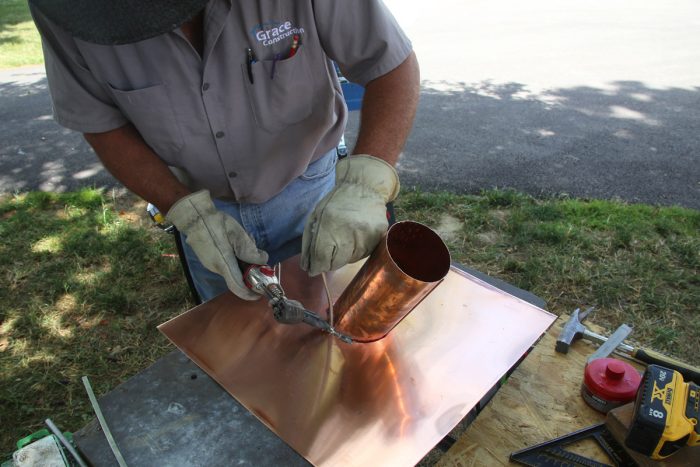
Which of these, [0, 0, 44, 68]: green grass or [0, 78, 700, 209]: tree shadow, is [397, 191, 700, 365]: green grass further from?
[0, 0, 44, 68]: green grass

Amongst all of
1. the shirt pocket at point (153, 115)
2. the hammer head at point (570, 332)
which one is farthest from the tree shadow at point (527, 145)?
the shirt pocket at point (153, 115)

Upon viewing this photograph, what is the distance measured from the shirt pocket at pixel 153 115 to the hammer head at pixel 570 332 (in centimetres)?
135

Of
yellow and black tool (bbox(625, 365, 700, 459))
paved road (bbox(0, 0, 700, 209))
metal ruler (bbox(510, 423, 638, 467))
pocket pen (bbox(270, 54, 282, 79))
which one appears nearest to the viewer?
yellow and black tool (bbox(625, 365, 700, 459))

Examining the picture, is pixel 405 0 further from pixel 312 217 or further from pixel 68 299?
pixel 312 217

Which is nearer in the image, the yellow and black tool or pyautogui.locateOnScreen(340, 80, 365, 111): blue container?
the yellow and black tool

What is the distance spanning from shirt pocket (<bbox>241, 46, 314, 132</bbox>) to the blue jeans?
0.26m

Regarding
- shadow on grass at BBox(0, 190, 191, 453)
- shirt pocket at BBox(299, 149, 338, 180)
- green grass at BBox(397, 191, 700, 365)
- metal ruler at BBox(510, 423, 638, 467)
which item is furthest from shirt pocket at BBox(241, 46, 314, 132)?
green grass at BBox(397, 191, 700, 365)

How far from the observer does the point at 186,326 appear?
145 cm

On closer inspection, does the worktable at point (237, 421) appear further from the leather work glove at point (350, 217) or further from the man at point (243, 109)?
the leather work glove at point (350, 217)

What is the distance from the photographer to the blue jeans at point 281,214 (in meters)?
1.86

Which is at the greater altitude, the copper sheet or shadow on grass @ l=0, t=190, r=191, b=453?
the copper sheet

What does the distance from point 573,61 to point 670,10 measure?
3.47 m

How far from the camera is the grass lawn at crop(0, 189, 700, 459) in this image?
104 inches

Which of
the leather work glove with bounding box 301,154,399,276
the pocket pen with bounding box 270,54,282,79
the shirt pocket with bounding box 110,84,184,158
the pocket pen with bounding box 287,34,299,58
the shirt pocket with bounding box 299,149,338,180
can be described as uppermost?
the pocket pen with bounding box 287,34,299,58
